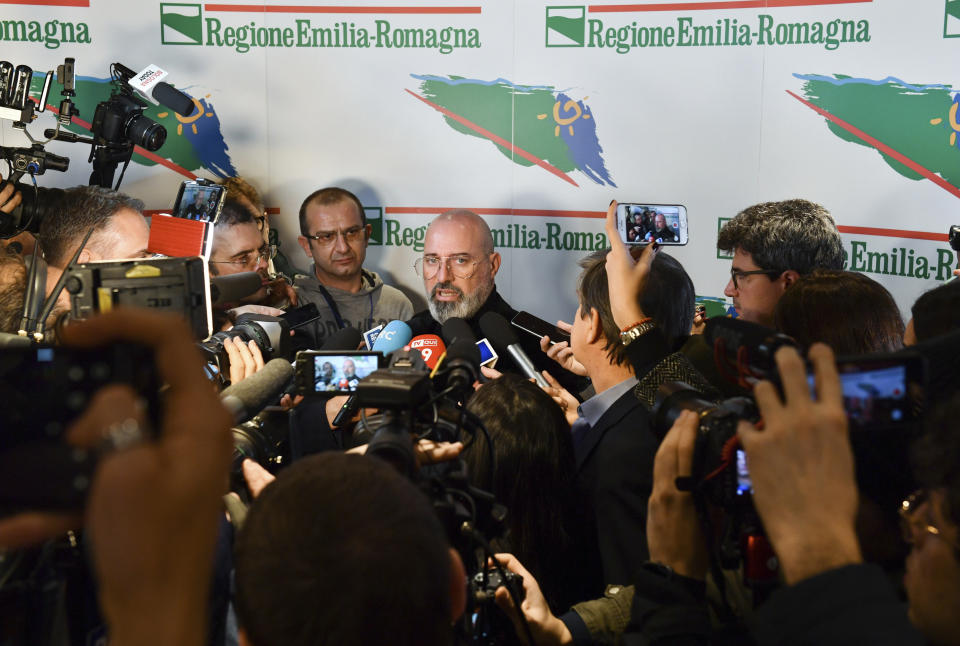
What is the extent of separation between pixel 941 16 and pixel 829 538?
3221 mm

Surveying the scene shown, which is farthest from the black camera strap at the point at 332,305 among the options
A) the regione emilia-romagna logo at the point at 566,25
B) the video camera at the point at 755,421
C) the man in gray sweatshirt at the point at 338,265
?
the video camera at the point at 755,421

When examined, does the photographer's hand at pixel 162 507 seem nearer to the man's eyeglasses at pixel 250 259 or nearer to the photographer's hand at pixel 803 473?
the photographer's hand at pixel 803 473

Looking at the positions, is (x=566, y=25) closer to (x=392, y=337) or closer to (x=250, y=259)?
(x=250, y=259)

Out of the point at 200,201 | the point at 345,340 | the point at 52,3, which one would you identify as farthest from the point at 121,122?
the point at 345,340

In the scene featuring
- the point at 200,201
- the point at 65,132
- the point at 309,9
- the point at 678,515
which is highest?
the point at 309,9

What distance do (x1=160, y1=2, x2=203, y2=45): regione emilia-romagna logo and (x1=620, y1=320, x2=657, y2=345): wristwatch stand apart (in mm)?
3077

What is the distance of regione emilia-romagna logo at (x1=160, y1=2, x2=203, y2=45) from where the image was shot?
13.1 ft

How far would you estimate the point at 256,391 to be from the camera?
150 centimetres

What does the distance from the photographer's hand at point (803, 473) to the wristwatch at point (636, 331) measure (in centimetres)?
98

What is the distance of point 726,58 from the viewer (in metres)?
3.67

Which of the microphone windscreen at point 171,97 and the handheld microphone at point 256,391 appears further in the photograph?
the microphone windscreen at point 171,97

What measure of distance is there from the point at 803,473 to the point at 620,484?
0.93 m

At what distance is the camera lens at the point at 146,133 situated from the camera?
3.36 metres

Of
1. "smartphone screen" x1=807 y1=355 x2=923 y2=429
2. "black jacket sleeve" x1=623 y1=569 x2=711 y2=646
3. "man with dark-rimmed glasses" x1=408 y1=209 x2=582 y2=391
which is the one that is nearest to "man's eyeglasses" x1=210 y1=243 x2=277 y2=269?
Answer: "man with dark-rimmed glasses" x1=408 y1=209 x2=582 y2=391
